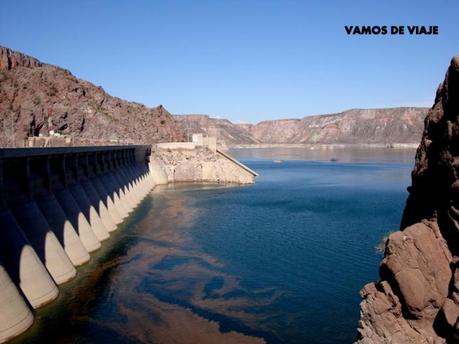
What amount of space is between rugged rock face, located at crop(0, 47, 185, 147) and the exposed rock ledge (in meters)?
13.4

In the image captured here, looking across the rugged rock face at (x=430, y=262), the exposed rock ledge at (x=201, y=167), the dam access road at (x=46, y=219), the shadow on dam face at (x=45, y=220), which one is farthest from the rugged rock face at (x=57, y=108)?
the rugged rock face at (x=430, y=262)

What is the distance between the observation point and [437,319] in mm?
11422

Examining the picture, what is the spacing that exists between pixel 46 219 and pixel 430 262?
896 inches

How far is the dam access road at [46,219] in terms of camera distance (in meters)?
20.5

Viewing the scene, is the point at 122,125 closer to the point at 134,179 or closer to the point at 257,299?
the point at 134,179

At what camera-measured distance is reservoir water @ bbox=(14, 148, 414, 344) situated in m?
20.0

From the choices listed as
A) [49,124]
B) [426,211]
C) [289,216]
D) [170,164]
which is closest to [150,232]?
[289,216]

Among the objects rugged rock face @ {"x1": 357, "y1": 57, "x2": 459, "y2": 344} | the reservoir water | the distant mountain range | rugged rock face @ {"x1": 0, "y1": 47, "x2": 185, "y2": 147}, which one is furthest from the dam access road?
rugged rock face @ {"x1": 0, "y1": 47, "x2": 185, "y2": 147}

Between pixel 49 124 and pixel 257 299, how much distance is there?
7308 centimetres

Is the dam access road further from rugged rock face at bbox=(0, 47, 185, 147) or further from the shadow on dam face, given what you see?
rugged rock face at bbox=(0, 47, 185, 147)

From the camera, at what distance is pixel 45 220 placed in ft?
84.3

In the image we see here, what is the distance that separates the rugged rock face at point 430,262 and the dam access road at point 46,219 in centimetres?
1454

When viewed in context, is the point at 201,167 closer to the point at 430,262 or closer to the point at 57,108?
the point at 57,108

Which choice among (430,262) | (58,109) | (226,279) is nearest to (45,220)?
(226,279)
